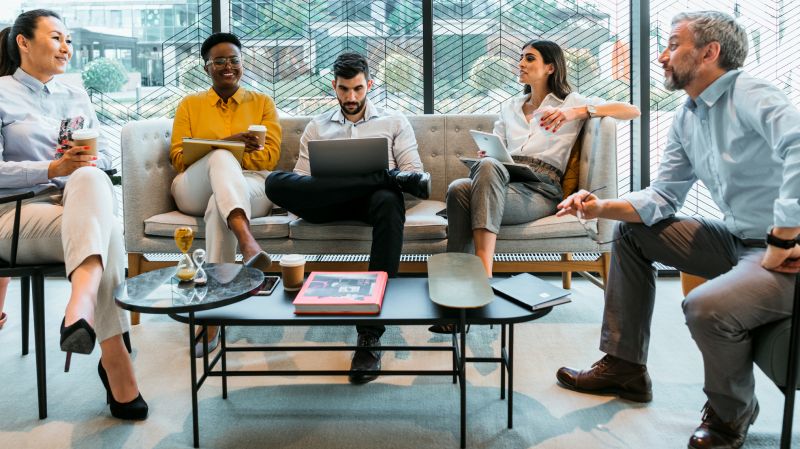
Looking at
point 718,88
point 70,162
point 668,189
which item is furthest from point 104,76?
point 718,88

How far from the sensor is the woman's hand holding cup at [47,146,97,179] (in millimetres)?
2125

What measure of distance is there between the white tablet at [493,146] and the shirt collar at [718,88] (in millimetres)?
867

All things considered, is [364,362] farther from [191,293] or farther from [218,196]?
[218,196]

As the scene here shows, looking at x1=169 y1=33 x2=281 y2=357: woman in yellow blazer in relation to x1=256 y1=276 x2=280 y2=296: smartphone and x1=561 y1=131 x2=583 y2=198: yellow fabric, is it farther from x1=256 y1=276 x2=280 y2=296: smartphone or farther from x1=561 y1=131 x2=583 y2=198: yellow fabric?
x1=561 y1=131 x2=583 y2=198: yellow fabric

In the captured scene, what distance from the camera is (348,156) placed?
2.64m

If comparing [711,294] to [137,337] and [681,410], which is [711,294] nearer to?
[681,410]

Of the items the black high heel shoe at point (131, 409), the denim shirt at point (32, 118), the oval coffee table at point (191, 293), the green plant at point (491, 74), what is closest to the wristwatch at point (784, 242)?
the oval coffee table at point (191, 293)

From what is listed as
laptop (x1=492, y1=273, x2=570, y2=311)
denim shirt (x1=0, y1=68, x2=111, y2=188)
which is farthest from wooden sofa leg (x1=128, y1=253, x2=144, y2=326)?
laptop (x1=492, y1=273, x2=570, y2=311)

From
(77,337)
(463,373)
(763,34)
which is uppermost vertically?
(763,34)

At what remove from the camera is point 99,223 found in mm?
2004

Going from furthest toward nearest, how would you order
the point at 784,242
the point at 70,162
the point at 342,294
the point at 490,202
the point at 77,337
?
the point at 490,202 < the point at 70,162 < the point at 342,294 < the point at 77,337 < the point at 784,242

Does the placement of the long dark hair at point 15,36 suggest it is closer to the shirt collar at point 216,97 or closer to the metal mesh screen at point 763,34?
the shirt collar at point 216,97

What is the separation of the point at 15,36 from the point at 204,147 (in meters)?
0.78

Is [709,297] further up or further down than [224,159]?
further down
